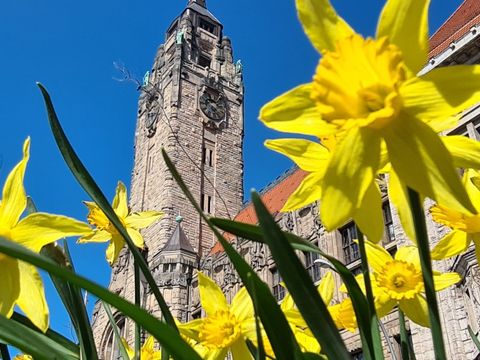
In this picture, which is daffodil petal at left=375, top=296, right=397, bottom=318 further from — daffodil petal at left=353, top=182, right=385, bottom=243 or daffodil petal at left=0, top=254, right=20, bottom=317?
daffodil petal at left=0, top=254, right=20, bottom=317

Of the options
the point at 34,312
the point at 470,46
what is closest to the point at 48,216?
the point at 34,312

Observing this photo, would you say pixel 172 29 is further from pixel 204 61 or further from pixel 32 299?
pixel 32 299

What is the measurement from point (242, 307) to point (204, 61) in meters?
28.0

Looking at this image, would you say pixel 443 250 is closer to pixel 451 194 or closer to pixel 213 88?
pixel 451 194

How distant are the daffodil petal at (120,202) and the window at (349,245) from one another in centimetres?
1191

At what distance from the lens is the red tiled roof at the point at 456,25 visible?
1160 centimetres

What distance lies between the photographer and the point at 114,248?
110 centimetres

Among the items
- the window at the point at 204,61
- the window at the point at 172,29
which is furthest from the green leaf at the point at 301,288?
the window at the point at 172,29

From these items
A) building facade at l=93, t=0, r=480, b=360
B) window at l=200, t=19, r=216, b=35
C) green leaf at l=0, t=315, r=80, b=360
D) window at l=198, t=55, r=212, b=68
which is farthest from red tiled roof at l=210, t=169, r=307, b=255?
green leaf at l=0, t=315, r=80, b=360

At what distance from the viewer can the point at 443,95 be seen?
56 centimetres

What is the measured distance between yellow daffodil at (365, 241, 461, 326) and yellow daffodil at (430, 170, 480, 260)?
0.06 m

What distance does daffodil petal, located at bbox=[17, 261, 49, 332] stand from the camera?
2.20 ft

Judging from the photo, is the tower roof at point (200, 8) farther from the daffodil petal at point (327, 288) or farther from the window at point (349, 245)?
the daffodil petal at point (327, 288)

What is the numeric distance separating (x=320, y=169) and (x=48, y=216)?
356mm
